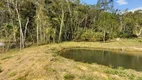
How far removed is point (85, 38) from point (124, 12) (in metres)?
32.2

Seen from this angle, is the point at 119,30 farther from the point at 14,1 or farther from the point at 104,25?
the point at 14,1

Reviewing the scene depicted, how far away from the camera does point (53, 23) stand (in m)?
56.7

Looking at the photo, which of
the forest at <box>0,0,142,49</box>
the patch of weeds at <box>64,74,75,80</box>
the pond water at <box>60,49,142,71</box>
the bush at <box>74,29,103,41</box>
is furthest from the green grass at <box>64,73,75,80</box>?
the bush at <box>74,29,103,41</box>

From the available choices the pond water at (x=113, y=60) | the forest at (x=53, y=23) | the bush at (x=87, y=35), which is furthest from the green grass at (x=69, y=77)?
the bush at (x=87, y=35)

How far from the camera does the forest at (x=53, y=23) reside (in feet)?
163

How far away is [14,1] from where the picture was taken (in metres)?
43.5

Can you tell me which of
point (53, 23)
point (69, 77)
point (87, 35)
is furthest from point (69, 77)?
point (87, 35)

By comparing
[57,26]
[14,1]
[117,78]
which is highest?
[14,1]

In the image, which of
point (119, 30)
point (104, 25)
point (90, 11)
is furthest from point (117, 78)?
point (119, 30)

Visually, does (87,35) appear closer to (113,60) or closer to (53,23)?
(53,23)

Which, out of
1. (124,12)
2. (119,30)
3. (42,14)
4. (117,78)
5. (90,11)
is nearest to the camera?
(117,78)

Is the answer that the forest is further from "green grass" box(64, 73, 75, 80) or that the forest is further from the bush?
"green grass" box(64, 73, 75, 80)

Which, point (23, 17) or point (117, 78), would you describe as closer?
point (117, 78)

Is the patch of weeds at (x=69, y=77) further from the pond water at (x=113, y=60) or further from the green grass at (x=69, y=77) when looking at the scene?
the pond water at (x=113, y=60)
